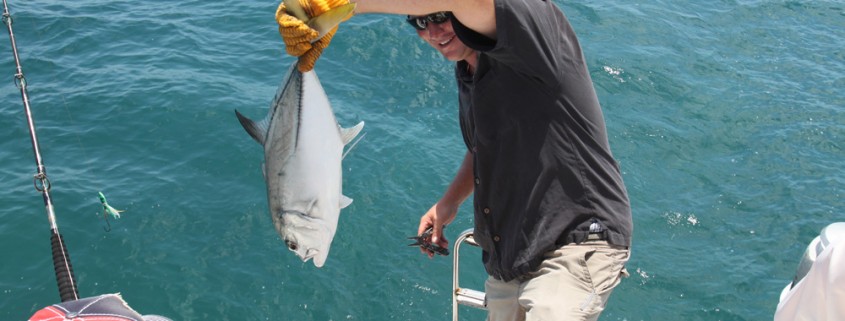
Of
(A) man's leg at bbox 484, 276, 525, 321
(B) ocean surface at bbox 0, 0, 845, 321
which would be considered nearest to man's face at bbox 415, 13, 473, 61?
(A) man's leg at bbox 484, 276, 525, 321

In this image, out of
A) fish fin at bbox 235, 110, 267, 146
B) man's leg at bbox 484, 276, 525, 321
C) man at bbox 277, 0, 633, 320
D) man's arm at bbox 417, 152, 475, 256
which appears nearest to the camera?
man at bbox 277, 0, 633, 320

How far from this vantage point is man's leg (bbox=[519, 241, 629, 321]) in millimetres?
2619

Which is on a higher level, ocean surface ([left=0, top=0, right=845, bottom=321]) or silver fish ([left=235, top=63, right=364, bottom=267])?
silver fish ([left=235, top=63, right=364, bottom=267])

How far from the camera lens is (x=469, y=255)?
608 centimetres

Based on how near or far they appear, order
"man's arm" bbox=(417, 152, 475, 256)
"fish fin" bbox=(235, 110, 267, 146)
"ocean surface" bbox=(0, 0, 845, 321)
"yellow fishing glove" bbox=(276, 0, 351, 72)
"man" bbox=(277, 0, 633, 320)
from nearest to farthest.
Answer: "yellow fishing glove" bbox=(276, 0, 351, 72) → "man" bbox=(277, 0, 633, 320) → "fish fin" bbox=(235, 110, 267, 146) → "man's arm" bbox=(417, 152, 475, 256) → "ocean surface" bbox=(0, 0, 845, 321)

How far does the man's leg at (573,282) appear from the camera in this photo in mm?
2619

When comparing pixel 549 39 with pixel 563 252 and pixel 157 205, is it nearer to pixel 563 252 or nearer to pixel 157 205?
pixel 563 252

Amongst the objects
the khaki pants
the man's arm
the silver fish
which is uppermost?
the silver fish

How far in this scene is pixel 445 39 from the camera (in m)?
2.62

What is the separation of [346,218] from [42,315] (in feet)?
12.4

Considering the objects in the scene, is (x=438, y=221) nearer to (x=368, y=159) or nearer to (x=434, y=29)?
(x=434, y=29)

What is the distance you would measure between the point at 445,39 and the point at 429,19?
0.12 metres

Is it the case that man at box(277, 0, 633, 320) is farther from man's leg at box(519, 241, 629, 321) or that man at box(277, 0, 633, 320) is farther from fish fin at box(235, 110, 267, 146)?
fish fin at box(235, 110, 267, 146)

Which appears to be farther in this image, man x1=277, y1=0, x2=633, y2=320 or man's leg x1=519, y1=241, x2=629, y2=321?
man's leg x1=519, y1=241, x2=629, y2=321
